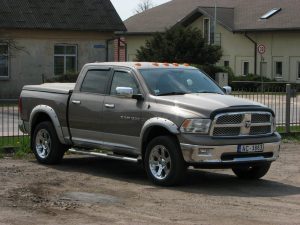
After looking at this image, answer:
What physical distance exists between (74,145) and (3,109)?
4.73 metres

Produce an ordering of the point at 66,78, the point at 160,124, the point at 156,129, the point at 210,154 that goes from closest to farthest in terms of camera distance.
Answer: the point at 210,154, the point at 160,124, the point at 156,129, the point at 66,78

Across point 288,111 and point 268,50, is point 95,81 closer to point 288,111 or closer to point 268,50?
point 288,111

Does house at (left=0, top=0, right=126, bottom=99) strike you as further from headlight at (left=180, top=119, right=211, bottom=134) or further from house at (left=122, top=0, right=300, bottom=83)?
headlight at (left=180, top=119, right=211, bottom=134)

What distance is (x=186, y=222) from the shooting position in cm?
845

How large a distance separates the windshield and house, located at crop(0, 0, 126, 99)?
2520cm

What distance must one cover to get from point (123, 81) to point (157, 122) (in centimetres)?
137

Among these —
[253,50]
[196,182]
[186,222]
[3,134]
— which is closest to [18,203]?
[186,222]

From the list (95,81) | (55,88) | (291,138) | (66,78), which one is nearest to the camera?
(95,81)

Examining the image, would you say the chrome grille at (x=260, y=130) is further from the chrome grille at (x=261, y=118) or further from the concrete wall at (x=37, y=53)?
the concrete wall at (x=37, y=53)

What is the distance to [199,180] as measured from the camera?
11781mm

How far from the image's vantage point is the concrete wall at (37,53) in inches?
1473

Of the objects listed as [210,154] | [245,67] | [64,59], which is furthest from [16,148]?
[245,67]

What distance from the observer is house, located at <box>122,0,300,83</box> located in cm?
5253

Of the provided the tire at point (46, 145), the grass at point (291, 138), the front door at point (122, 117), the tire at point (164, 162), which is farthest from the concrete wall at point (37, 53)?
the tire at point (164, 162)
